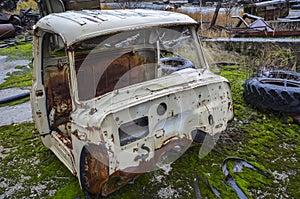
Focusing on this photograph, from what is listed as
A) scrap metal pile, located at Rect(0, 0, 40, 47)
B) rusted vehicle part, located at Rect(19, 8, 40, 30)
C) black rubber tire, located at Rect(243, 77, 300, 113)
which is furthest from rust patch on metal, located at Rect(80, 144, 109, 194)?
rusted vehicle part, located at Rect(19, 8, 40, 30)

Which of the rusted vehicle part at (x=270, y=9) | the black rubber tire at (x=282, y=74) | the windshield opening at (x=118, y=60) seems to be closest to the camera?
the windshield opening at (x=118, y=60)

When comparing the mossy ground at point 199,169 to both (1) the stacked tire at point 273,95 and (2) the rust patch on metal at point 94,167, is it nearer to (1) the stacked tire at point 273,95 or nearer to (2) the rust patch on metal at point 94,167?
(1) the stacked tire at point 273,95

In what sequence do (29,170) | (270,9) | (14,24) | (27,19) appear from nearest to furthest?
(29,170), (270,9), (14,24), (27,19)

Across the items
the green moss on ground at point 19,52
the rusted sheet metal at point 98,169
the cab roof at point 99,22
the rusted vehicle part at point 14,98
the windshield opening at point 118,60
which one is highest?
the cab roof at point 99,22

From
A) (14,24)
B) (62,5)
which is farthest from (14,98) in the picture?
(14,24)

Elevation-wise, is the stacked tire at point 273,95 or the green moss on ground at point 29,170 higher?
the stacked tire at point 273,95

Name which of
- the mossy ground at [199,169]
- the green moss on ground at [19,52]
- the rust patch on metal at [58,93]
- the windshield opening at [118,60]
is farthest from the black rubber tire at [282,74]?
the green moss on ground at [19,52]

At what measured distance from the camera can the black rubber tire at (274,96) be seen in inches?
148

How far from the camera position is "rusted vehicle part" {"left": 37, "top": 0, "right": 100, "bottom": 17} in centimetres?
576

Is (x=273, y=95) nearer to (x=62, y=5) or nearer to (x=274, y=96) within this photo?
(x=274, y=96)

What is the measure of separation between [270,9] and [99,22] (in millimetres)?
9813

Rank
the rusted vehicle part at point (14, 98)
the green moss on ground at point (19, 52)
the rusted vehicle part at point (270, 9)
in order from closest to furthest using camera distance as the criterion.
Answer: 1. the rusted vehicle part at point (14, 98)
2. the green moss on ground at point (19, 52)
3. the rusted vehicle part at point (270, 9)

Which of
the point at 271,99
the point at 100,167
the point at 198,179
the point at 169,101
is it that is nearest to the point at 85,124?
the point at 100,167

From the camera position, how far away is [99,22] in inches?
92.3
